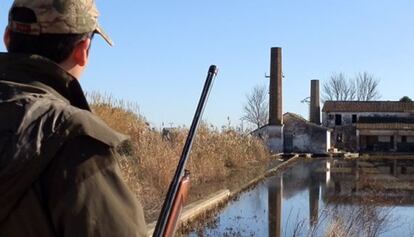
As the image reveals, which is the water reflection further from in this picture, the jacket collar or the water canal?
the jacket collar

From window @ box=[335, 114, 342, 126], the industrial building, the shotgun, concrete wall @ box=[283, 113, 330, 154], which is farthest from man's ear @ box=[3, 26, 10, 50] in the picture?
window @ box=[335, 114, 342, 126]

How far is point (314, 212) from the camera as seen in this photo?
16.2 metres

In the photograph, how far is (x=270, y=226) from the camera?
49.1 ft

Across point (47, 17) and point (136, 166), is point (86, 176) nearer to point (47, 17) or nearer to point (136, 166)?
point (47, 17)

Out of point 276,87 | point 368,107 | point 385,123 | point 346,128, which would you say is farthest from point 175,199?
point 368,107

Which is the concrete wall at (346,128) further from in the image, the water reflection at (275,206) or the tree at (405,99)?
the water reflection at (275,206)

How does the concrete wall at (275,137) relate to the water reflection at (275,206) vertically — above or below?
above

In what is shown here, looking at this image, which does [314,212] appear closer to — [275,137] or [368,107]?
[275,137]

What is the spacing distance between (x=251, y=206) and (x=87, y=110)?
18050mm

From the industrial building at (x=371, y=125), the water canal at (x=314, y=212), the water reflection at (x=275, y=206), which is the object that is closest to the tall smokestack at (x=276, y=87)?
the industrial building at (x=371, y=125)

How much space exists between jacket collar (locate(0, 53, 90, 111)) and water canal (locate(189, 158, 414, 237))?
7.68 metres

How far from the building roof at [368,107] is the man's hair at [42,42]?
82924 millimetres

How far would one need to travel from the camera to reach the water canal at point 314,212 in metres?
9.93

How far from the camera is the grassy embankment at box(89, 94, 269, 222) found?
1636 cm
